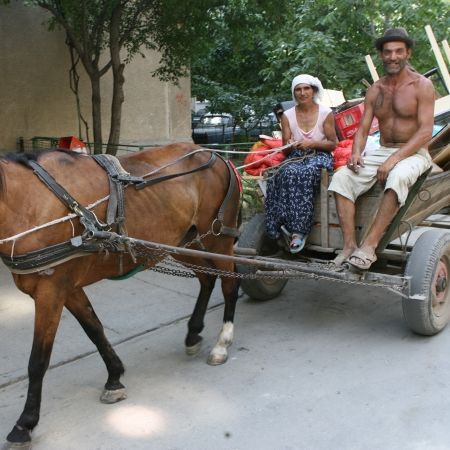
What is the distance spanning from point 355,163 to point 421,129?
0.52 metres

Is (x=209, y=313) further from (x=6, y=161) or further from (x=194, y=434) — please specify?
(x=6, y=161)

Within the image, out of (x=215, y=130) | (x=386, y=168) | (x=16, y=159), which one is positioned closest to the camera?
(x=16, y=159)

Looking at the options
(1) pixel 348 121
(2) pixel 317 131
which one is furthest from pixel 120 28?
(2) pixel 317 131

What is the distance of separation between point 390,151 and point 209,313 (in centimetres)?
215

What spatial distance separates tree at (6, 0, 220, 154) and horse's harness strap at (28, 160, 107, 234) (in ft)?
16.5

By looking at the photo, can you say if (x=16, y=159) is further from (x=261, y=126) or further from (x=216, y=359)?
(x=261, y=126)

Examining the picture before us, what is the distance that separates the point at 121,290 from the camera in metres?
5.65

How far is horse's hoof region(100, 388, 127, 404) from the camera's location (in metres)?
3.52

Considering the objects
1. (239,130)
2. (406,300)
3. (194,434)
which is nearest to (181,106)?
(239,130)

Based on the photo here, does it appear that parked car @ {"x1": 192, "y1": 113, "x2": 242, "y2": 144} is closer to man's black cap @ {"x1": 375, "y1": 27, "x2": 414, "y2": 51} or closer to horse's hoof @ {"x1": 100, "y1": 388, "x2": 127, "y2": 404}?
man's black cap @ {"x1": 375, "y1": 27, "x2": 414, "y2": 51}

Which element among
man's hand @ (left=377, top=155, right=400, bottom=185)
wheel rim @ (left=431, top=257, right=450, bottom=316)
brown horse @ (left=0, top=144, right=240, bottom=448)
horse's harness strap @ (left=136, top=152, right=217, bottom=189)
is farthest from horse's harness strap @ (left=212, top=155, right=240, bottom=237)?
wheel rim @ (left=431, top=257, right=450, bottom=316)

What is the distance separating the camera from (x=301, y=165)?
14.6ft

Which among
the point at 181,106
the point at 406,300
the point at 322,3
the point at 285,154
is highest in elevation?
the point at 322,3

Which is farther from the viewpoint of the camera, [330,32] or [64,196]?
[330,32]
